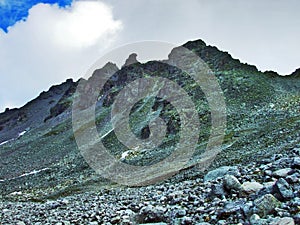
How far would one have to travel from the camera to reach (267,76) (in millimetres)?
137125

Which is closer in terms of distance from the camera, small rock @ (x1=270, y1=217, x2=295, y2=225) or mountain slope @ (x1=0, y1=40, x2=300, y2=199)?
small rock @ (x1=270, y1=217, x2=295, y2=225)

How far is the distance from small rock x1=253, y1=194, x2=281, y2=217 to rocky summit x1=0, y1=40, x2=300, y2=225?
1.3 inches

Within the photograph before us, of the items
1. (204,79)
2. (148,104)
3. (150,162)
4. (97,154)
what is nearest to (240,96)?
(204,79)

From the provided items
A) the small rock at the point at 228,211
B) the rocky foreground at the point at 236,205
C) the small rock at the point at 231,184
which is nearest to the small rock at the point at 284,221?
the rocky foreground at the point at 236,205

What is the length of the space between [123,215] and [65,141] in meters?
116

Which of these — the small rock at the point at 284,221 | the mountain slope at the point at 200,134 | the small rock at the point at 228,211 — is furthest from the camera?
the mountain slope at the point at 200,134

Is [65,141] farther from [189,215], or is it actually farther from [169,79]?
[189,215]

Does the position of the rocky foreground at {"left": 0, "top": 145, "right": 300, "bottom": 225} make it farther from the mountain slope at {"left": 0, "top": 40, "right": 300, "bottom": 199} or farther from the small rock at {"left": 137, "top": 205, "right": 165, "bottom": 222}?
the mountain slope at {"left": 0, "top": 40, "right": 300, "bottom": 199}

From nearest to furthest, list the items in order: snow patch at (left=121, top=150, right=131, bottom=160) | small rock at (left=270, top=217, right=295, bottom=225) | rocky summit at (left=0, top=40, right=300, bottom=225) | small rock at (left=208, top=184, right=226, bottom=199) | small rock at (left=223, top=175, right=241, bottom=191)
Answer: small rock at (left=270, top=217, right=295, bottom=225) → rocky summit at (left=0, top=40, right=300, bottom=225) → small rock at (left=223, top=175, right=241, bottom=191) → small rock at (left=208, top=184, right=226, bottom=199) → snow patch at (left=121, top=150, right=131, bottom=160)

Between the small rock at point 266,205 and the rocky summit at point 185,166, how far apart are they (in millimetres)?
32

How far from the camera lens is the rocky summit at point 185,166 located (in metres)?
15.1

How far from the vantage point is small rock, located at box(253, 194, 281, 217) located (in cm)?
1239

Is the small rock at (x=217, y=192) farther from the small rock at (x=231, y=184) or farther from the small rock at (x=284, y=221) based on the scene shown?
the small rock at (x=284, y=221)

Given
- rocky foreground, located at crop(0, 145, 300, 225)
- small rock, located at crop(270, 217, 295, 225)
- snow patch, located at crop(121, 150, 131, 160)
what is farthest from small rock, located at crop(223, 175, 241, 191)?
snow patch, located at crop(121, 150, 131, 160)
